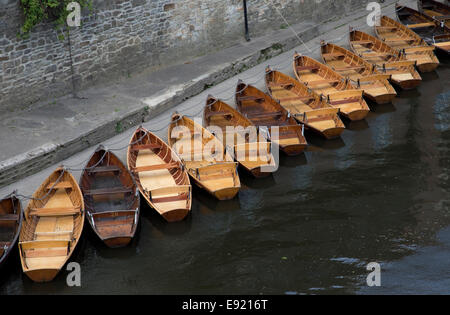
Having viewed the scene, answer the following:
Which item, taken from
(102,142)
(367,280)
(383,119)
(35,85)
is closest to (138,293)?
(367,280)

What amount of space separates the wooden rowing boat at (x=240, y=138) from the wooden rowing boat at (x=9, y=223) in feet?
13.3

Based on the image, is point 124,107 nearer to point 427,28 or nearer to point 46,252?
point 46,252

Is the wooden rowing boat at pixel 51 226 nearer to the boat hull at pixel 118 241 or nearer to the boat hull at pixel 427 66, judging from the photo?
the boat hull at pixel 118 241

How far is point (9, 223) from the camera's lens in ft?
32.8

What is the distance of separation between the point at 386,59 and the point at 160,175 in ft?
24.6

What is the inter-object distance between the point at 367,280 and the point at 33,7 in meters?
7.90

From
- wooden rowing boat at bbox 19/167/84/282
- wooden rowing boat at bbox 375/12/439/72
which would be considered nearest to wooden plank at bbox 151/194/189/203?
wooden rowing boat at bbox 19/167/84/282

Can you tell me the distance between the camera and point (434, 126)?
45.1 ft

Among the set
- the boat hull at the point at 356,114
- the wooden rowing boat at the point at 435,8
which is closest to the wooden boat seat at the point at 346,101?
the boat hull at the point at 356,114

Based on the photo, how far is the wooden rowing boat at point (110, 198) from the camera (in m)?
9.98

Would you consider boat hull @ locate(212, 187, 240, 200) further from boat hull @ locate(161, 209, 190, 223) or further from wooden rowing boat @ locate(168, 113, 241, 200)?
boat hull @ locate(161, 209, 190, 223)

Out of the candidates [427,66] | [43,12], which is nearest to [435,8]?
[427,66]
